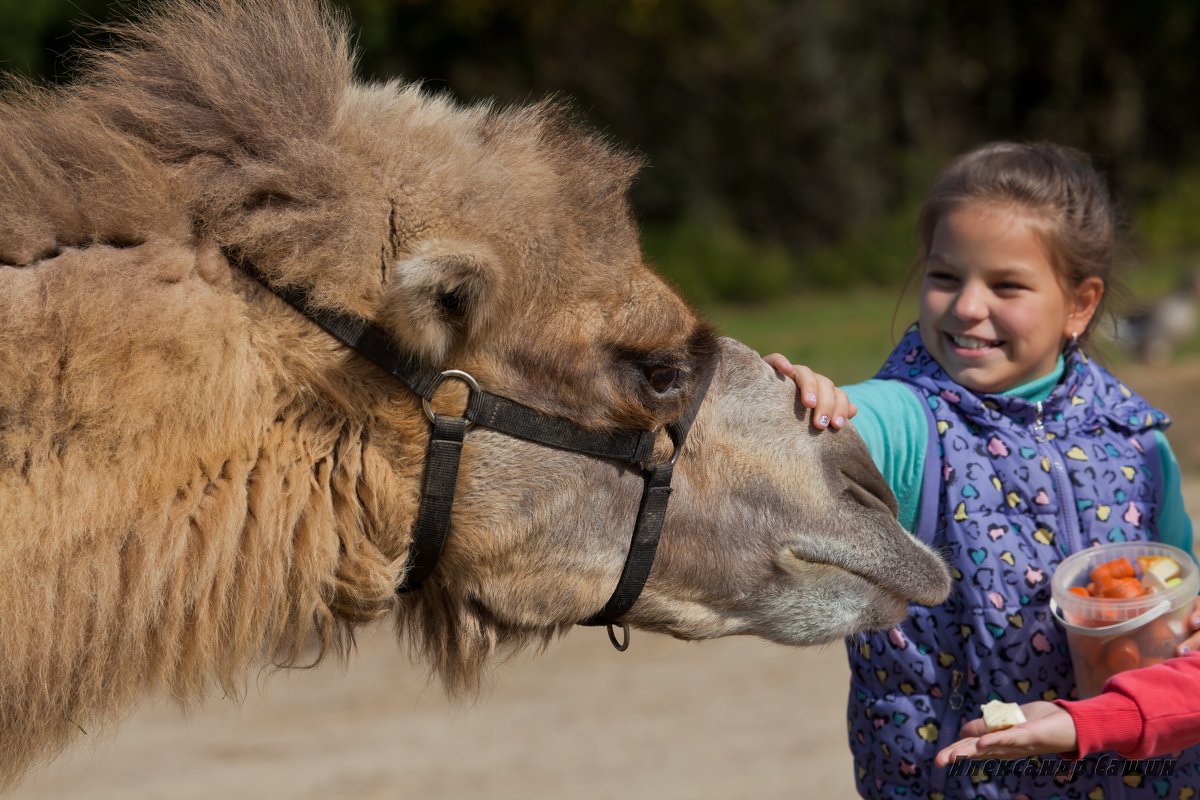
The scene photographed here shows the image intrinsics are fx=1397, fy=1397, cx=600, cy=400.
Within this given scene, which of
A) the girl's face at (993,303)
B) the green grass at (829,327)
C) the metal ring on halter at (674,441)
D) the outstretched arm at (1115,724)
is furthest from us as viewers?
the green grass at (829,327)

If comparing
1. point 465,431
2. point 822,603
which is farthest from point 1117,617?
point 465,431

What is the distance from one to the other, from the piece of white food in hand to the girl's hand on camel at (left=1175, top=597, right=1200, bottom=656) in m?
0.43

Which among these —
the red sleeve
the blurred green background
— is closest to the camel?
the red sleeve

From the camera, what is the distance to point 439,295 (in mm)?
2521

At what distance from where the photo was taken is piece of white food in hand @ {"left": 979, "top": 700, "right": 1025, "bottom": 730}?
2.73 meters

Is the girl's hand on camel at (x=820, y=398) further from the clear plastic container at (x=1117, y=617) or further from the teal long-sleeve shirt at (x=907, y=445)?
the clear plastic container at (x=1117, y=617)

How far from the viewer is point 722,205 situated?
24547 millimetres

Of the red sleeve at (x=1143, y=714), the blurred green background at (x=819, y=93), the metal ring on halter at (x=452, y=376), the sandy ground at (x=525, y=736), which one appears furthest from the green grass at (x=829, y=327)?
the metal ring on halter at (x=452, y=376)

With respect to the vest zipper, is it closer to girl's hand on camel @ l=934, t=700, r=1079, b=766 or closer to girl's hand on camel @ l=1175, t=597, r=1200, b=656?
girl's hand on camel @ l=1175, t=597, r=1200, b=656

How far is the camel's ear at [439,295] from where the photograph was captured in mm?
2455

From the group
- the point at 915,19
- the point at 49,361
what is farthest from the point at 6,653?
the point at 915,19

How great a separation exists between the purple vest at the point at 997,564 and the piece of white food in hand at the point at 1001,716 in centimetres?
40

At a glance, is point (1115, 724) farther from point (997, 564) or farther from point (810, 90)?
point (810, 90)

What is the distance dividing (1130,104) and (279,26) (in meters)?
26.4
